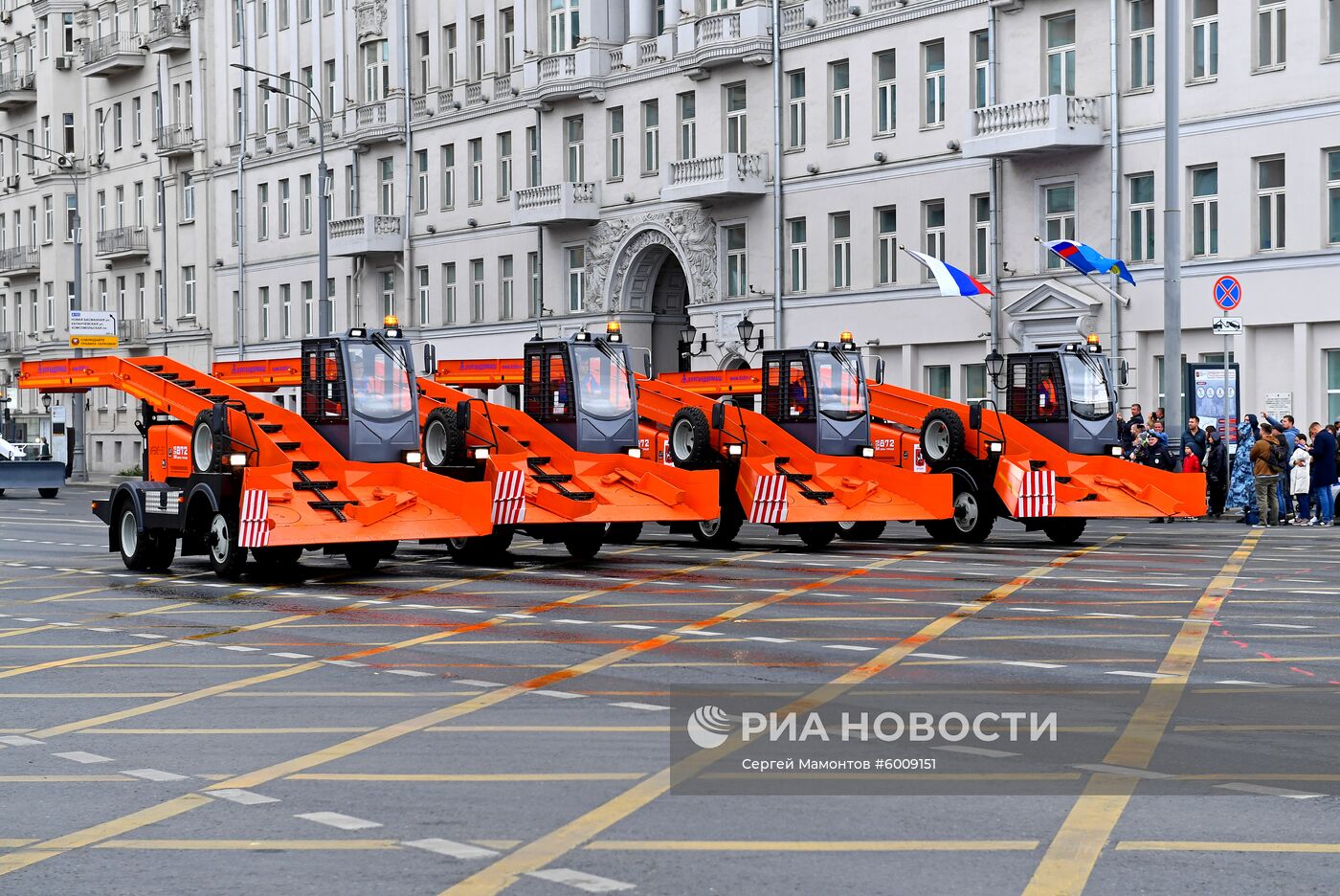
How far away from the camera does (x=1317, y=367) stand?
37062 millimetres

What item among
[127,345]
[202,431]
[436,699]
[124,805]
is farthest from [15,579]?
[127,345]

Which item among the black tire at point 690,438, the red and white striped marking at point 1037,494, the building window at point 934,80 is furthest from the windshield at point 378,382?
the building window at point 934,80

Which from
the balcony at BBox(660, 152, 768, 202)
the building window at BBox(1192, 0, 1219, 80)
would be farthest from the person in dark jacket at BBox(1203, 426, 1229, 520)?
the balcony at BBox(660, 152, 768, 202)

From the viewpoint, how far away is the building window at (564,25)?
54.8 metres

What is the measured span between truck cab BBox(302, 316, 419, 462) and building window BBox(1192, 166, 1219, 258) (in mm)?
20664

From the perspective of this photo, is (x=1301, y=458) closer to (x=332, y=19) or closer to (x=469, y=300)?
(x=469, y=300)

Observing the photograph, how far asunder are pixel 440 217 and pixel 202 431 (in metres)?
38.9

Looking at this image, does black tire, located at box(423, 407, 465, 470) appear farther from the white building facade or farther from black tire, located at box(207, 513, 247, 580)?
the white building facade

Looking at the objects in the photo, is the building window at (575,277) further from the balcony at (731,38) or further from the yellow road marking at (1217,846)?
the yellow road marking at (1217,846)

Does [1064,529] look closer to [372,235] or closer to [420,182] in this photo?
[420,182]

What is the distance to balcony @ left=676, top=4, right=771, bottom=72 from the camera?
159 feet

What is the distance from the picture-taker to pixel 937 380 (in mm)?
45188

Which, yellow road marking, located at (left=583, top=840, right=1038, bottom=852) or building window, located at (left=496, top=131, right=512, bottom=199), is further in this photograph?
building window, located at (left=496, top=131, right=512, bottom=199)

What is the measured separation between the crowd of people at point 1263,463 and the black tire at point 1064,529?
391 cm
